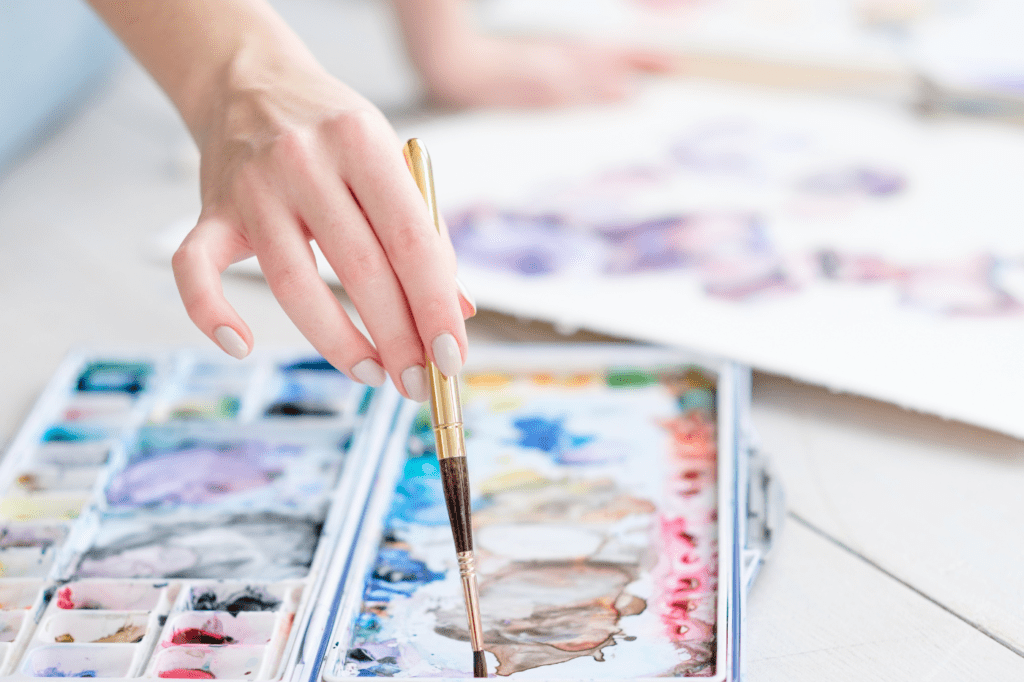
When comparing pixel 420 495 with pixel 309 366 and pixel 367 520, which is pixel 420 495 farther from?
pixel 309 366

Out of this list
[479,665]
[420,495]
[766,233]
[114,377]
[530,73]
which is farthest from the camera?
[530,73]

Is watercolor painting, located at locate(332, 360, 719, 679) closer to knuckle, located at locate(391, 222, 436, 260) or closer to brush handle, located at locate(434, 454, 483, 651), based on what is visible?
brush handle, located at locate(434, 454, 483, 651)

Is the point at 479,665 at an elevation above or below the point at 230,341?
below

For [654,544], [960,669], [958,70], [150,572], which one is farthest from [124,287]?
[958,70]

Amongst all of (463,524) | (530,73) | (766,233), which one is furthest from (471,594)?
(530,73)

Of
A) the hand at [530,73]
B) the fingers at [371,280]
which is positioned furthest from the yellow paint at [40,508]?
the hand at [530,73]

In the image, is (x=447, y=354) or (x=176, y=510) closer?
(x=447, y=354)

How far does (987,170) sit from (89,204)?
0.80m

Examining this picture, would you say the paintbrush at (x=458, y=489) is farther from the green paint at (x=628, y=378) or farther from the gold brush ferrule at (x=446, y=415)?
the green paint at (x=628, y=378)

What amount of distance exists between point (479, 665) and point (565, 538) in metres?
0.10

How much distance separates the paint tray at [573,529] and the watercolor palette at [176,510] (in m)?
0.03

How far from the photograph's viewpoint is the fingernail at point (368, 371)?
0.45 m

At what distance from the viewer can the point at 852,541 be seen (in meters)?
0.49

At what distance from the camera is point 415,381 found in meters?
0.43
